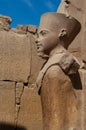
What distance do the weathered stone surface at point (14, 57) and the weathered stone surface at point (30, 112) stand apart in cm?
31

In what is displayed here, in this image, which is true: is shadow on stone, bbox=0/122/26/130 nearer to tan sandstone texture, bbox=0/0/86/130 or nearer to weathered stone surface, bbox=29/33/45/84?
tan sandstone texture, bbox=0/0/86/130

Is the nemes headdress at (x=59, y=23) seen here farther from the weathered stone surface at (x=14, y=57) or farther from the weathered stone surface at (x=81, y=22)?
the weathered stone surface at (x=14, y=57)

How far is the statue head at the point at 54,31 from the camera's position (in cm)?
366

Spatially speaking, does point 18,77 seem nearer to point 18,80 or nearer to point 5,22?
point 18,80

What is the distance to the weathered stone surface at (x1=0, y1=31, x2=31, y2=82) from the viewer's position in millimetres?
6164

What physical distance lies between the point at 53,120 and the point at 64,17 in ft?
3.46

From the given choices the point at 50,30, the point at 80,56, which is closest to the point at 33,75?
the point at 80,56

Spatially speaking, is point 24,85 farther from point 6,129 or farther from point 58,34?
point 58,34

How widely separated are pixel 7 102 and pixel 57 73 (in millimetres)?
2753

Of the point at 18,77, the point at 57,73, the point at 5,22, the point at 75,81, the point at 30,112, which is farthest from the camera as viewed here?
the point at 5,22

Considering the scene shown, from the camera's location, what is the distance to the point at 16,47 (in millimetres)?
6293

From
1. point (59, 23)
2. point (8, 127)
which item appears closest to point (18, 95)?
point (8, 127)

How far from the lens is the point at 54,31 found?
3.67 m

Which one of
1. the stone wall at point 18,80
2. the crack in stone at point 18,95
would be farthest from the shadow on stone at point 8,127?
the crack in stone at point 18,95
